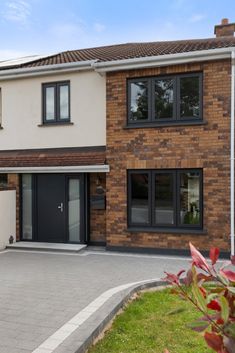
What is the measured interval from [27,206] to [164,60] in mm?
6057

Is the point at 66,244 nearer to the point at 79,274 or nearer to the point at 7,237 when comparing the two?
the point at 7,237

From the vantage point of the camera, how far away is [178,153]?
9.32 meters

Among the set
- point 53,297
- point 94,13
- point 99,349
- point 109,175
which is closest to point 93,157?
point 109,175

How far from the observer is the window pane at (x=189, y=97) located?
9312mm

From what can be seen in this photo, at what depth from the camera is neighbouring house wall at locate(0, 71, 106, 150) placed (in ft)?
33.8

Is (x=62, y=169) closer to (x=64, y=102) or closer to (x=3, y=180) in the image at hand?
(x=64, y=102)

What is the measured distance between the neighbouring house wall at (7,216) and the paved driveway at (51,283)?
72cm

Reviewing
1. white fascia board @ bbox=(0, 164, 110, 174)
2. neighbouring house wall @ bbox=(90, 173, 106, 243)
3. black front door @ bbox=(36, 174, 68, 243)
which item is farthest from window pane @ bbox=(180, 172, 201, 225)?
black front door @ bbox=(36, 174, 68, 243)

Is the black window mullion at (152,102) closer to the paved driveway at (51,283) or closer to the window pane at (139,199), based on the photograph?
the window pane at (139,199)

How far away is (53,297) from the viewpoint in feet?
19.6

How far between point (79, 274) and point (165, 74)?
5.66 meters

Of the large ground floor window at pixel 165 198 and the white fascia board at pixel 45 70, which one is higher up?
the white fascia board at pixel 45 70

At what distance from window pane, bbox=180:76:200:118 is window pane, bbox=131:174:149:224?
2.06m

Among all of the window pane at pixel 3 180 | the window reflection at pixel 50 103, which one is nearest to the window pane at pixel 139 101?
the window reflection at pixel 50 103
